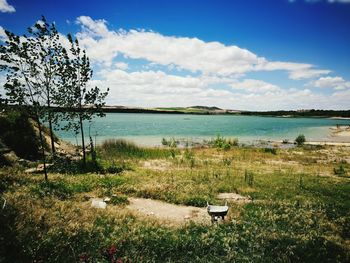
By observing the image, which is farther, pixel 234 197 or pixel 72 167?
pixel 72 167

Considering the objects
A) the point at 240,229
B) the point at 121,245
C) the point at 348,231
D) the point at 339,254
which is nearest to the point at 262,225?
the point at 240,229

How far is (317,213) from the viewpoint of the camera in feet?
37.3

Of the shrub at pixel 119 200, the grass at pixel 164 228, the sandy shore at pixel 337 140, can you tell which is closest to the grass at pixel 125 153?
the grass at pixel 164 228

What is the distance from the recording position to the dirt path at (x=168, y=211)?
36.9 feet

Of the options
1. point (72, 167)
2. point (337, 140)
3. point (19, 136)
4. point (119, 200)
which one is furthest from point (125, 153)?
point (337, 140)

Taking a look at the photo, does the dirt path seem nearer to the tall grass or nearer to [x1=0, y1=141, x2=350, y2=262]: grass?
[x1=0, y1=141, x2=350, y2=262]: grass

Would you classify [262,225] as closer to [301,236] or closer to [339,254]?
[301,236]

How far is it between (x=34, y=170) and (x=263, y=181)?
1492 centimetres

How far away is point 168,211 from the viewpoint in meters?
12.3

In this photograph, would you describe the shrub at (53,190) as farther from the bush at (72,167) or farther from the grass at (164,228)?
the bush at (72,167)

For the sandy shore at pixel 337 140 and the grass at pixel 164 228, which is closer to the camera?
the grass at pixel 164 228

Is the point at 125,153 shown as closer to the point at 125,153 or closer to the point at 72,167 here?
the point at 125,153

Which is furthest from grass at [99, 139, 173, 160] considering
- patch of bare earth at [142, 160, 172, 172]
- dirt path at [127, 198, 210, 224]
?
dirt path at [127, 198, 210, 224]

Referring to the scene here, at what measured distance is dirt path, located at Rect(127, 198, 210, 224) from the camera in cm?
1123
